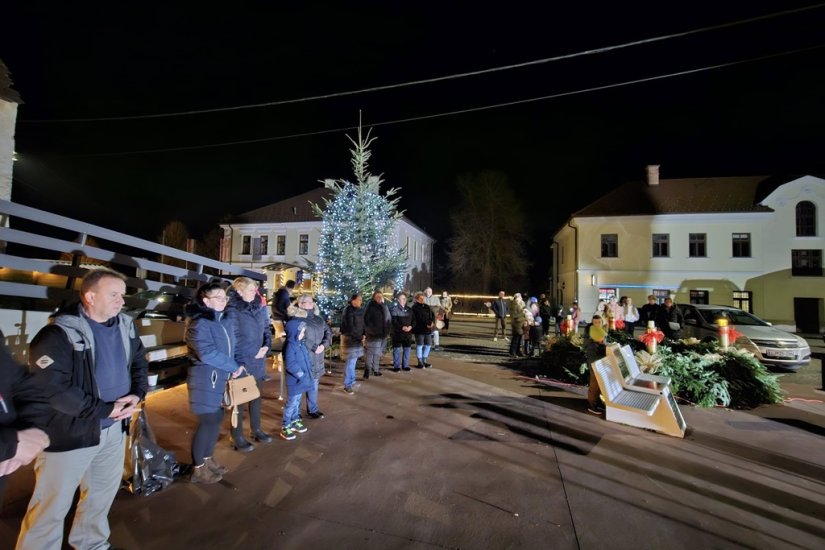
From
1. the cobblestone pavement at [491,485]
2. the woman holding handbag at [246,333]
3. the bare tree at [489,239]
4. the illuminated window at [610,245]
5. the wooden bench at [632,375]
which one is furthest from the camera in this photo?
the bare tree at [489,239]

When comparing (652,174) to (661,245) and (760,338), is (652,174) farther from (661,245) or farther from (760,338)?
(760,338)

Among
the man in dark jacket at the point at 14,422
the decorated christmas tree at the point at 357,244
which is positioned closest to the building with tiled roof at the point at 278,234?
the decorated christmas tree at the point at 357,244

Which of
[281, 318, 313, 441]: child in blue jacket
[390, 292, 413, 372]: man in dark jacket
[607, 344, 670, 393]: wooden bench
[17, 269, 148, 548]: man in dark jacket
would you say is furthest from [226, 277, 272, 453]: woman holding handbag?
[607, 344, 670, 393]: wooden bench

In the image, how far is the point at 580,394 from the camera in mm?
7332

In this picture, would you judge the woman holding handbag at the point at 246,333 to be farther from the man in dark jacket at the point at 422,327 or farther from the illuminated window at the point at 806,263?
the illuminated window at the point at 806,263

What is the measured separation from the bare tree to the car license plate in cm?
2727

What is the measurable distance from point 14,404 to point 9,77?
10.0 meters

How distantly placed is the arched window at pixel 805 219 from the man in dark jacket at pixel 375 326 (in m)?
27.7

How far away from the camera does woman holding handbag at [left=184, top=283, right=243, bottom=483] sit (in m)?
3.72

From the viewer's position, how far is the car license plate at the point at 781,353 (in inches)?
384

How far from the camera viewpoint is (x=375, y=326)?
27.3ft

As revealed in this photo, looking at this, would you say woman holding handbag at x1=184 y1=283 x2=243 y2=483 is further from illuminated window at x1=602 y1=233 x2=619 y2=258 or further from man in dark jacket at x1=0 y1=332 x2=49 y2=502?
illuminated window at x1=602 y1=233 x2=619 y2=258

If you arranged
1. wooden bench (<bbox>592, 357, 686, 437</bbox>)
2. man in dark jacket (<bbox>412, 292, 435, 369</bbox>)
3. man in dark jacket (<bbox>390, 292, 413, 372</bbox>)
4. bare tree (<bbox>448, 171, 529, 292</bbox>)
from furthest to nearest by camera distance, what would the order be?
1. bare tree (<bbox>448, 171, 529, 292</bbox>)
2. man in dark jacket (<bbox>412, 292, 435, 369</bbox>)
3. man in dark jacket (<bbox>390, 292, 413, 372</bbox>)
4. wooden bench (<bbox>592, 357, 686, 437</bbox>)

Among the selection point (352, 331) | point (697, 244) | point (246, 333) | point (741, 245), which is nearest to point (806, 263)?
point (741, 245)
